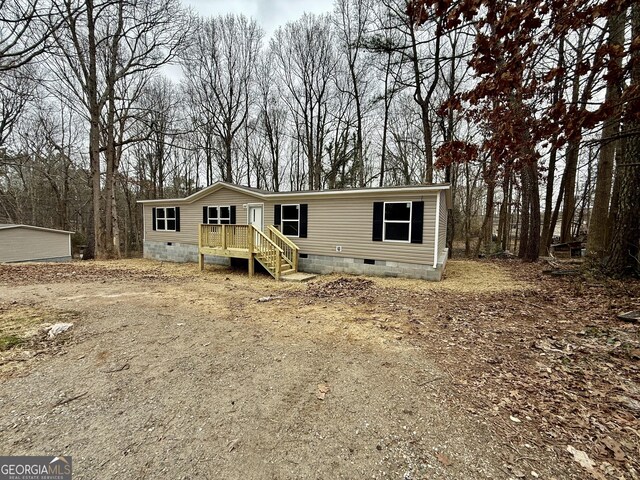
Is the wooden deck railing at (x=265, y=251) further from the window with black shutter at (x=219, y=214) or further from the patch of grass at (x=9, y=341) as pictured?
the patch of grass at (x=9, y=341)

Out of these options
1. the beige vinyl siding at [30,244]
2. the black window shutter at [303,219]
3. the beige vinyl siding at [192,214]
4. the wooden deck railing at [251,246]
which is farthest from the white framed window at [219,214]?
the beige vinyl siding at [30,244]

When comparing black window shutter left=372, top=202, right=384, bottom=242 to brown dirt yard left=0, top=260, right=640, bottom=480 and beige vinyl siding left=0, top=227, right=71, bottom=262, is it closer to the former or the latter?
brown dirt yard left=0, top=260, right=640, bottom=480

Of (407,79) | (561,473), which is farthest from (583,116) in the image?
(407,79)

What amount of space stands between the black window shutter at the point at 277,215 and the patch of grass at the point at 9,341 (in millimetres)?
7804

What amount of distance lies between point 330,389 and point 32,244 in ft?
71.4

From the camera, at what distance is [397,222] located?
8664 millimetres

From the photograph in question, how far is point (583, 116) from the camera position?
3.31 metres

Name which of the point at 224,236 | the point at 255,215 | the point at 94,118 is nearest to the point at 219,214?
the point at 255,215

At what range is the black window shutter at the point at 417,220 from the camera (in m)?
8.22

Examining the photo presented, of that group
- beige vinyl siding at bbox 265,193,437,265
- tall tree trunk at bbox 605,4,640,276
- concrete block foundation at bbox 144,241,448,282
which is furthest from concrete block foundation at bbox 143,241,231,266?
tall tree trunk at bbox 605,4,640,276

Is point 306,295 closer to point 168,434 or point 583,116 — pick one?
point 168,434

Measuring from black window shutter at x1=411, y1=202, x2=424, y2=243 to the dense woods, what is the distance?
85.7 inches

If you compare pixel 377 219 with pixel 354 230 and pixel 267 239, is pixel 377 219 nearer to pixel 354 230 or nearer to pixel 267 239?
pixel 354 230

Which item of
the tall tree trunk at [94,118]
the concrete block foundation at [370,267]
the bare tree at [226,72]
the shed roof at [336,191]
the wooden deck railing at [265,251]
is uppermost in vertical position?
the bare tree at [226,72]
